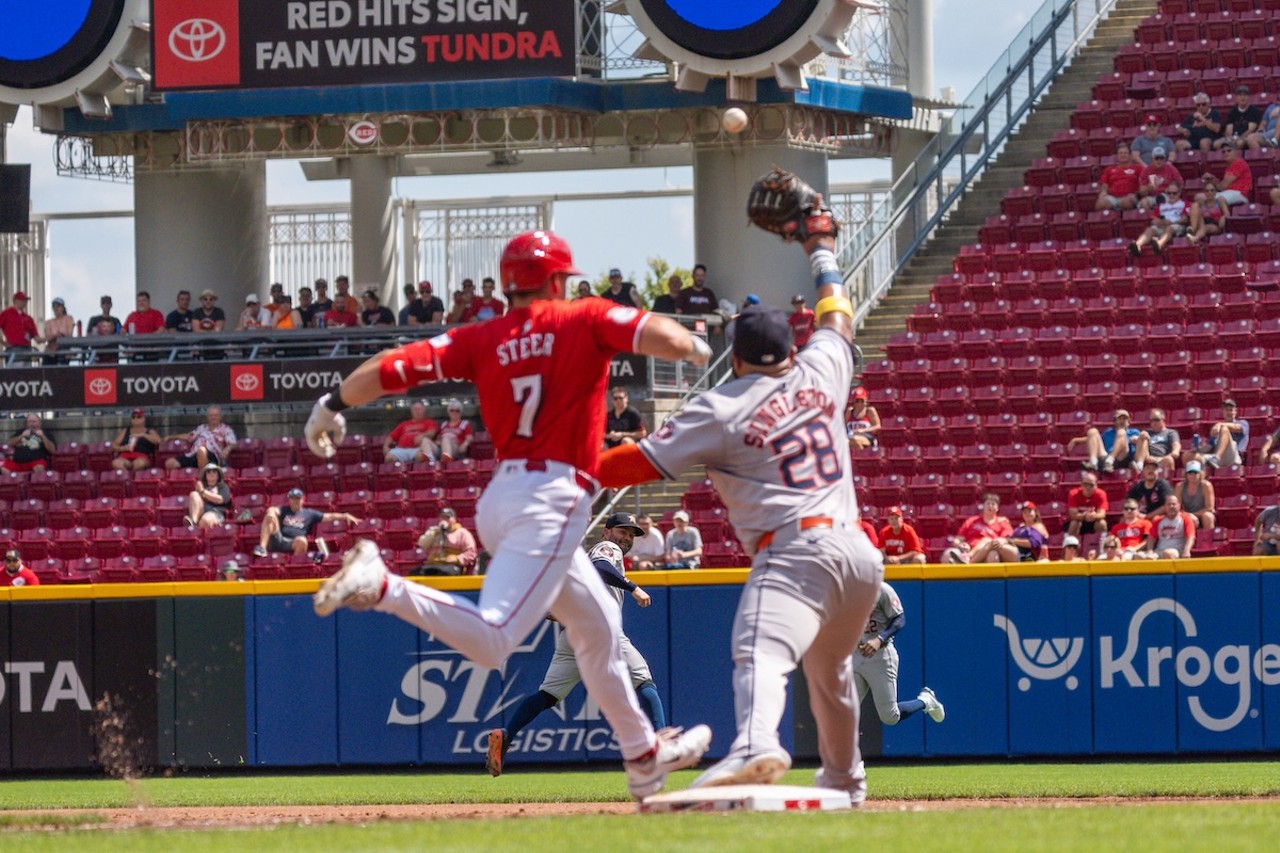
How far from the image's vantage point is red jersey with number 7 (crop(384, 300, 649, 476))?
7656mm

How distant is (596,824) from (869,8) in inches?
694

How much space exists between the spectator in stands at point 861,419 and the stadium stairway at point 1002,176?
90.1 inches

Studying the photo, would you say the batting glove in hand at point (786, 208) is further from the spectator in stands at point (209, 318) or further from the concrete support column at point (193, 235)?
the concrete support column at point (193, 235)

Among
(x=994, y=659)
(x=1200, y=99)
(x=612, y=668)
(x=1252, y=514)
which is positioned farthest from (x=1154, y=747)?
(x=1200, y=99)

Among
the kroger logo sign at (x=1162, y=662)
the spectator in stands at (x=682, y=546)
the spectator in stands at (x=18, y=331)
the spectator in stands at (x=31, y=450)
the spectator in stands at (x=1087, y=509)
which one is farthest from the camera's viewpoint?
the spectator in stands at (x=18, y=331)

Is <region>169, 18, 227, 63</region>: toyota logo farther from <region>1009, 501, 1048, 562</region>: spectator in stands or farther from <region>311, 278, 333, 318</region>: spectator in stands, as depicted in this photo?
<region>1009, 501, 1048, 562</region>: spectator in stands

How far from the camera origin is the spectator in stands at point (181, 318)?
2519 cm

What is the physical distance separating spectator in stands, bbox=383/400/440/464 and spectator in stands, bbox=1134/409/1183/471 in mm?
7135

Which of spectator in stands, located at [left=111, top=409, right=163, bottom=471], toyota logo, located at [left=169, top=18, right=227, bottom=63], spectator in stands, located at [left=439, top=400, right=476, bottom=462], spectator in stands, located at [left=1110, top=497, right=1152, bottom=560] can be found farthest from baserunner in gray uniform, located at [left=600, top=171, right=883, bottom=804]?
toyota logo, located at [left=169, top=18, right=227, bottom=63]

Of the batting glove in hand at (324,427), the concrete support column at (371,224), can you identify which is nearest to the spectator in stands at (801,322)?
the concrete support column at (371,224)

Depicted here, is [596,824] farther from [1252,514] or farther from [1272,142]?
[1272,142]

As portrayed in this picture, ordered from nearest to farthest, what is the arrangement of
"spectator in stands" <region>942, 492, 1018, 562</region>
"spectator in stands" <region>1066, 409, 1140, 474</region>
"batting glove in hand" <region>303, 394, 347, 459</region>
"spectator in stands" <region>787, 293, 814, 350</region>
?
"batting glove in hand" <region>303, 394, 347, 459</region>, "spectator in stands" <region>942, 492, 1018, 562</region>, "spectator in stands" <region>1066, 409, 1140, 474</region>, "spectator in stands" <region>787, 293, 814, 350</region>

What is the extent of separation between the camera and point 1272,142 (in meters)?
23.4

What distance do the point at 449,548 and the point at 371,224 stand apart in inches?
403
